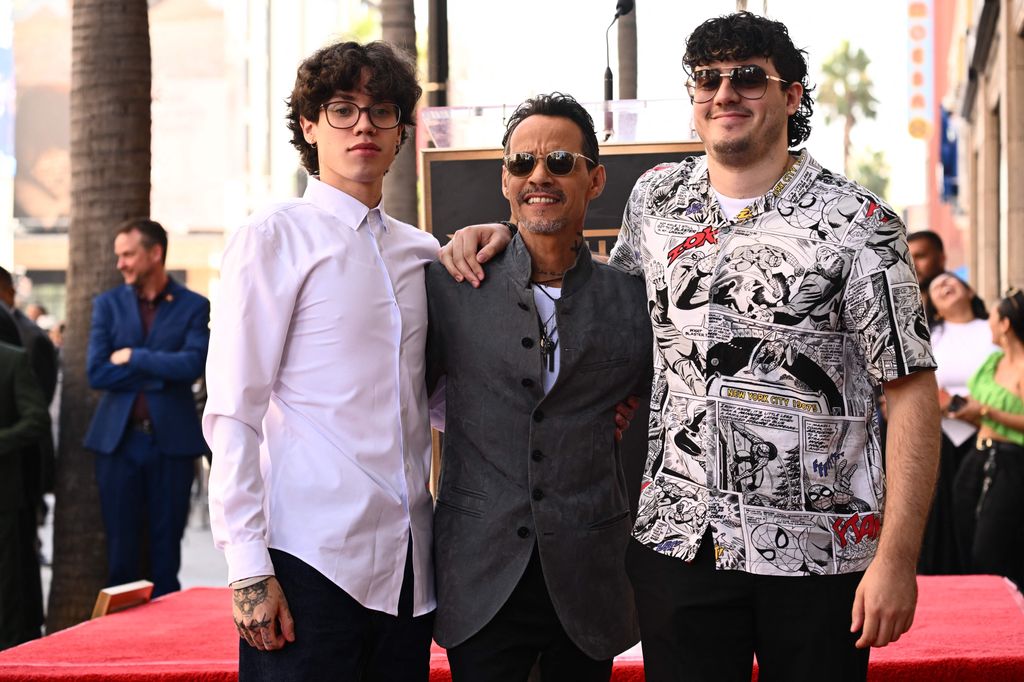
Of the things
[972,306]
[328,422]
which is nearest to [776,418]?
[328,422]

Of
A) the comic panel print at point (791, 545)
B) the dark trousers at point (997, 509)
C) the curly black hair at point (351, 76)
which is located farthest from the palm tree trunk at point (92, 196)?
the comic panel print at point (791, 545)

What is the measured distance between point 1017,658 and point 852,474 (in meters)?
1.90

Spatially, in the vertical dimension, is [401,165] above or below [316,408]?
above

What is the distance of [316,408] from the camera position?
3.32m

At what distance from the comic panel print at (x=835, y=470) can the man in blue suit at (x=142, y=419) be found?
5318 mm

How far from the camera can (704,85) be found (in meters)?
3.26

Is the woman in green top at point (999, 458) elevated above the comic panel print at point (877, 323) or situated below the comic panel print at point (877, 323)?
below

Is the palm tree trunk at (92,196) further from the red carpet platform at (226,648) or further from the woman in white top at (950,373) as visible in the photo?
the woman in white top at (950,373)

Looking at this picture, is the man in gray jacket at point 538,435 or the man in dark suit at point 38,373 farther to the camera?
the man in dark suit at point 38,373

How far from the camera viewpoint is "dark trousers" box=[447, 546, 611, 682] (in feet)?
11.2

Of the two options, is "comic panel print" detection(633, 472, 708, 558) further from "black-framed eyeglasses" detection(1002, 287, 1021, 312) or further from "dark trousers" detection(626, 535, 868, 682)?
"black-framed eyeglasses" detection(1002, 287, 1021, 312)

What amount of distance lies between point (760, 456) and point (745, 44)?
105cm

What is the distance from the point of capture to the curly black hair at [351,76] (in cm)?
350

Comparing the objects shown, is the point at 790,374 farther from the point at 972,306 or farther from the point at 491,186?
the point at 972,306
